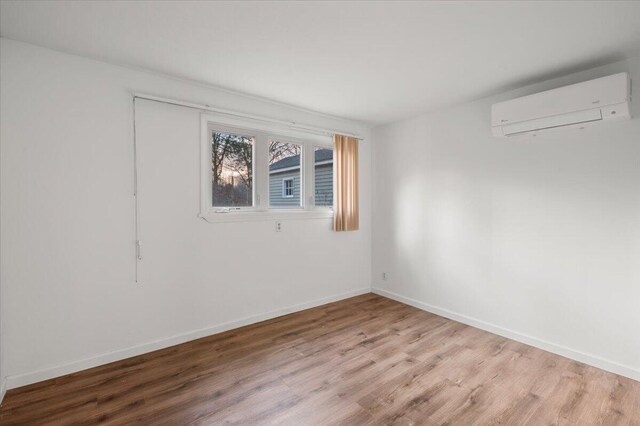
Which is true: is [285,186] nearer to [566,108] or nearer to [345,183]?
[345,183]

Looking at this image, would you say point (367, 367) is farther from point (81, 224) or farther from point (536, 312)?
point (81, 224)

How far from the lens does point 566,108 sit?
246 centimetres

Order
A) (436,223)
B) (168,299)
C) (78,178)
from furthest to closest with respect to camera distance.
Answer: (436,223) → (168,299) → (78,178)

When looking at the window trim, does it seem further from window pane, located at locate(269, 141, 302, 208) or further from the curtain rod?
the curtain rod

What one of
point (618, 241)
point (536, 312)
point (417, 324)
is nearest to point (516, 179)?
point (618, 241)

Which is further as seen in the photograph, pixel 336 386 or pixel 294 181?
pixel 294 181

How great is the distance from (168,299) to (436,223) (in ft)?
10.1

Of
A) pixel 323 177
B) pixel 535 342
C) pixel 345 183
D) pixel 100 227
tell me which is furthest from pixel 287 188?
pixel 535 342

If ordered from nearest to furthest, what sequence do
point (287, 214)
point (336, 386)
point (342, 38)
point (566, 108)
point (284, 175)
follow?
1. point (342, 38)
2. point (336, 386)
3. point (566, 108)
4. point (287, 214)
5. point (284, 175)

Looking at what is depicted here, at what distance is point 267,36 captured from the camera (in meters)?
2.08

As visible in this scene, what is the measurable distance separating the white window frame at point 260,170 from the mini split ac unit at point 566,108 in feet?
6.71

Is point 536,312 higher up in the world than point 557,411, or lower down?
higher up

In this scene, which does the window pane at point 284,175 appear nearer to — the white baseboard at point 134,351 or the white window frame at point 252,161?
the white window frame at point 252,161

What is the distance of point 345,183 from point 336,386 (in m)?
2.52
